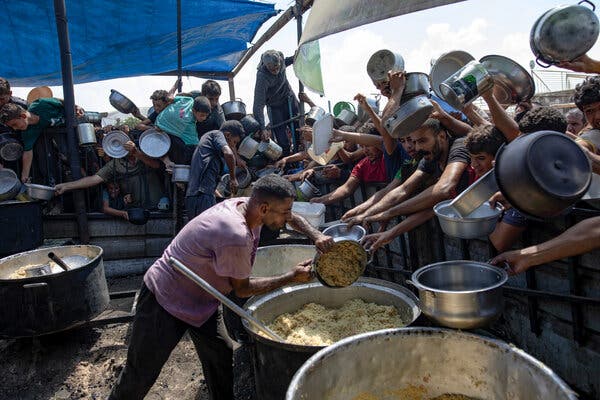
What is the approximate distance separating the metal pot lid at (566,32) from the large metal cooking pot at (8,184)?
6205mm

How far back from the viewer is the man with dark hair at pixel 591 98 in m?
3.13

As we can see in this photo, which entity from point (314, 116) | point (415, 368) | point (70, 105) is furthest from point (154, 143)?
point (415, 368)

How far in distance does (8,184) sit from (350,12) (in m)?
6.11

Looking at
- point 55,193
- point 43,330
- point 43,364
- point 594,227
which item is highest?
point 55,193

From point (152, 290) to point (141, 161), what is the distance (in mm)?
4307

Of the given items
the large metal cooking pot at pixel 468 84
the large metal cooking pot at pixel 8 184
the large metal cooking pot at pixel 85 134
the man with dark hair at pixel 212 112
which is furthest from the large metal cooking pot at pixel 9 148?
the large metal cooking pot at pixel 468 84

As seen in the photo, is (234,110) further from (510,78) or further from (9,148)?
(510,78)

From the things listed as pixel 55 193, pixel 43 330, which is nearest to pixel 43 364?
pixel 43 330

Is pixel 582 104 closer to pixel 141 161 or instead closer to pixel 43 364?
pixel 43 364

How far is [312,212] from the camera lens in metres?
4.61

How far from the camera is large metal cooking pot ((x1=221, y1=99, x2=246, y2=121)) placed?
8.23 meters

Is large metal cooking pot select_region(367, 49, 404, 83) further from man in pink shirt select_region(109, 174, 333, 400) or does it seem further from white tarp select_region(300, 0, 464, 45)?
white tarp select_region(300, 0, 464, 45)

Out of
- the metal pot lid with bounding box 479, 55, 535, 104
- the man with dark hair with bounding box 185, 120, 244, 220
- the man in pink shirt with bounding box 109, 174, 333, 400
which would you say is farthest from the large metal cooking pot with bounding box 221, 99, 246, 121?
the man in pink shirt with bounding box 109, 174, 333, 400

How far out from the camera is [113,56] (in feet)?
30.9
